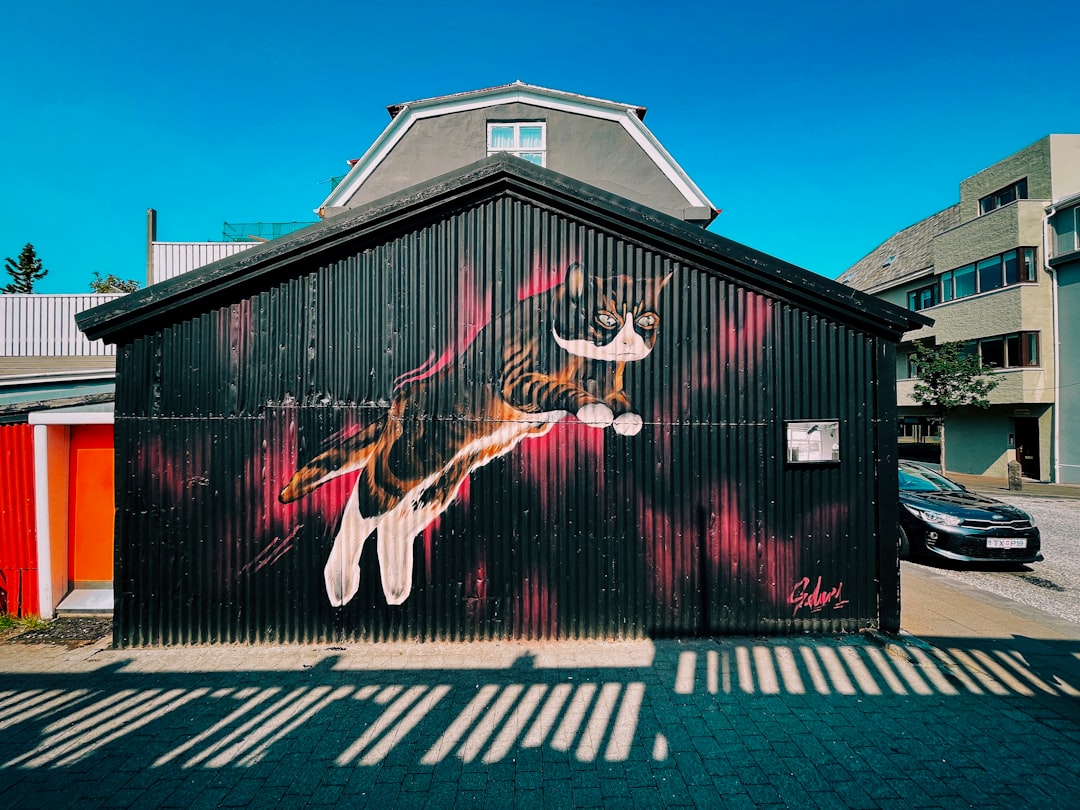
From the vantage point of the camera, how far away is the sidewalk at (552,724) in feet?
11.1

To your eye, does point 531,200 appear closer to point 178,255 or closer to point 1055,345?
point 178,255

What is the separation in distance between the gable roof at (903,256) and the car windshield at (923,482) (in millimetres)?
21108

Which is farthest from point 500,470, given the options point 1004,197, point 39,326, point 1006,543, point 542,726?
point 1004,197

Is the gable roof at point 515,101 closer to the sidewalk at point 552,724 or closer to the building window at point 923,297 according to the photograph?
the sidewalk at point 552,724

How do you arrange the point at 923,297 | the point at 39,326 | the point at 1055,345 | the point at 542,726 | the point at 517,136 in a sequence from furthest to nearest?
1. the point at 923,297
2. the point at 1055,345
3. the point at 39,326
4. the point at 517,136
5. the point at 542,726

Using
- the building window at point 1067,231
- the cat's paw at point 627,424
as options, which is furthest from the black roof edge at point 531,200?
the building window at point 1067,231

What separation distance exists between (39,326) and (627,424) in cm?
1830

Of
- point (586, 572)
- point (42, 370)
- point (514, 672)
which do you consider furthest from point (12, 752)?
point (42, 370)

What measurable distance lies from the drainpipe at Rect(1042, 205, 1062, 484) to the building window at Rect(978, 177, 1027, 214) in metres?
1.88

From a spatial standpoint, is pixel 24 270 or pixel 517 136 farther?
pixel 24 270

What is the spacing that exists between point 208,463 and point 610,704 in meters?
4.92

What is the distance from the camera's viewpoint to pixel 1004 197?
22.9 meters

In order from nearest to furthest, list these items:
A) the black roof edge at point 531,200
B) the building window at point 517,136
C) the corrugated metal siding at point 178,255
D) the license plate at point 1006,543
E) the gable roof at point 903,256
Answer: the black roof edge at point 531,200 → the license plate at point 1006,543 → the building window at point 517,136 → the corrugated metal siding at point 178,255 → the gable roof at point 903,256
